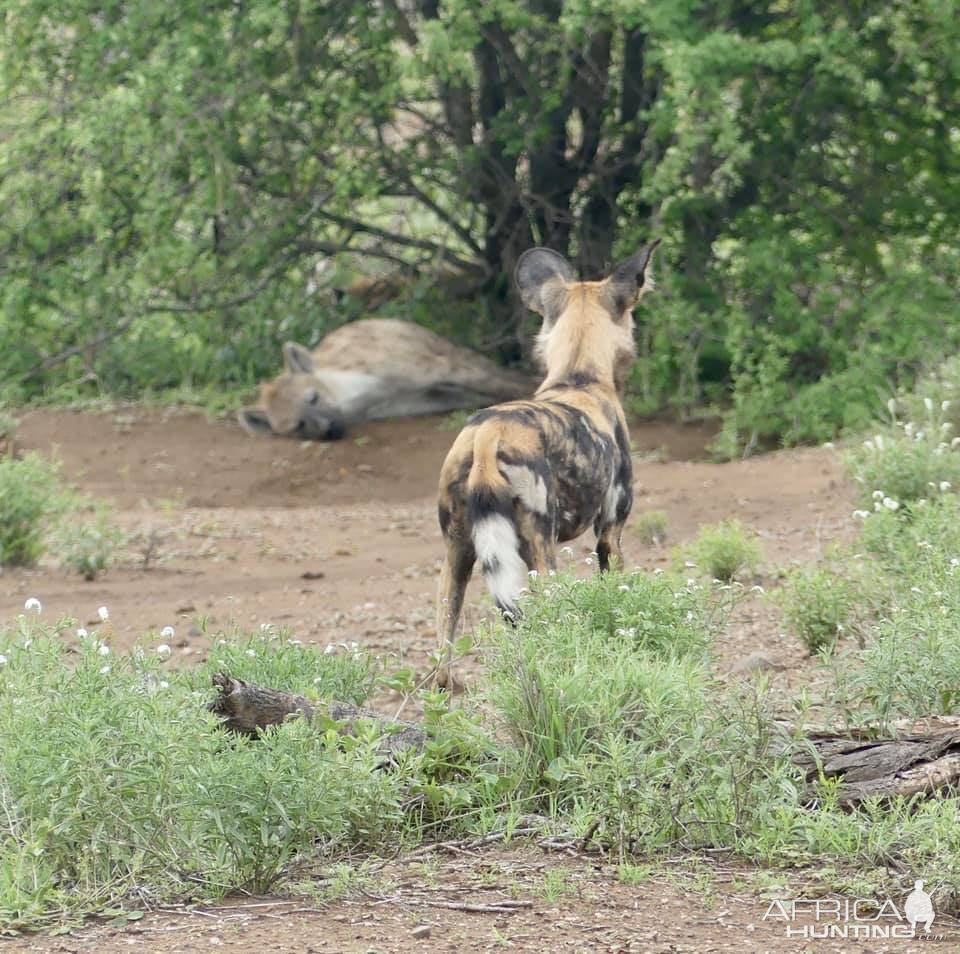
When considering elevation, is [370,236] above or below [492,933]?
above

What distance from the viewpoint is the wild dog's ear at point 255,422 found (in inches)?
463

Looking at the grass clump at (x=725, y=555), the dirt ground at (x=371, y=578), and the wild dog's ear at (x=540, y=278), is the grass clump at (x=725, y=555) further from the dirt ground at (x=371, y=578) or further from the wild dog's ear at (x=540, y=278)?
the wild dog's ear at (x=540, y=278)

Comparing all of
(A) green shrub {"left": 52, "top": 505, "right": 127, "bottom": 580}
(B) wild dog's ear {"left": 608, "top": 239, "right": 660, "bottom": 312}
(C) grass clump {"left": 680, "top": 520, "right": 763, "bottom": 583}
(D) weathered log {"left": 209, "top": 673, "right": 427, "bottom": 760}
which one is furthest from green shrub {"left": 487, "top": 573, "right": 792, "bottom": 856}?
(A) green shrub {"left": 52, "top": 505, "right": 127, "bottom": 580}

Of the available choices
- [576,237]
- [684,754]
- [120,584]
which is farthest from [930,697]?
[576,237]

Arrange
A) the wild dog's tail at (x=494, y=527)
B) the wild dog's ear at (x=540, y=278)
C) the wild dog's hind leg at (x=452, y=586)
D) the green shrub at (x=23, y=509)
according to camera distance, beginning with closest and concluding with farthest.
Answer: the wild dog's tail at (x=494, y=527) → the wild dog's hind leg at (x=452, y=586) → the wild dog's ear at (x=540, y=278) → the green shrub at (x=23, y=509)

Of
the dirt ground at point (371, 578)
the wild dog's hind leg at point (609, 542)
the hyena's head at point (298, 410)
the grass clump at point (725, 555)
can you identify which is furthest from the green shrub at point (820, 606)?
the hyena's head at point (298, 410)

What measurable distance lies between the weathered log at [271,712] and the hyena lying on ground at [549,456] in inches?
20.6

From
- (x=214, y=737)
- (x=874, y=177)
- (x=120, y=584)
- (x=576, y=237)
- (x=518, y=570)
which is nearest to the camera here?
(x=214, y=737)

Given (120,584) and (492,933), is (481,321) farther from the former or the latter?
(492,933)

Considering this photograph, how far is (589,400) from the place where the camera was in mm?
5648

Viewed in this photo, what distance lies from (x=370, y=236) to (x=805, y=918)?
1062cm

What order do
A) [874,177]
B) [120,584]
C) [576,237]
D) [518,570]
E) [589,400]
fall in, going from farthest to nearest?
1. [576,237]
2. [874,177]
3. [120,584]
4. [589,400]
5. [518,570]

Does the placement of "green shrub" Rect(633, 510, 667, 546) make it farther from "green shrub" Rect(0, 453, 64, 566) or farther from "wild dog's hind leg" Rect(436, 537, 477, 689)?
"green shrub" Rect(0, 453, 64, 566)
